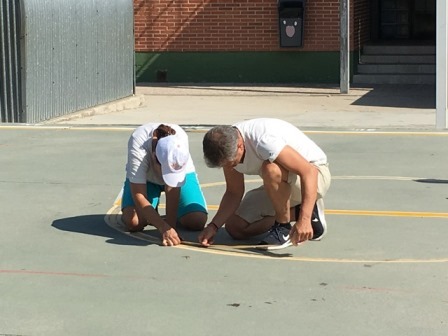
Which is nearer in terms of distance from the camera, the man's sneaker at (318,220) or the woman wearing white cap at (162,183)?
the woman wearing white cap at (162,183)

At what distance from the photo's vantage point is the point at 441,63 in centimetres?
1428

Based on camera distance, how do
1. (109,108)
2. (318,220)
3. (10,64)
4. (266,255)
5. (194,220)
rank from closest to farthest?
(266,255), (318,220), (194,220), (10,64), (109,108)

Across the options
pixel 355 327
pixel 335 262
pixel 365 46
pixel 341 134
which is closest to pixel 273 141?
pixel 335 262

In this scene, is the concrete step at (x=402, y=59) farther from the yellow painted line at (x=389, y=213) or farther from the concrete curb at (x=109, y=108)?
the yellow painted line at (x=389, y=213)

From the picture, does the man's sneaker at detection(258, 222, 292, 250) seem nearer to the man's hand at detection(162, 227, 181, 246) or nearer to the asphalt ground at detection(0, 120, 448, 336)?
the asphalt ground at detection(0, 120, 448, 336)

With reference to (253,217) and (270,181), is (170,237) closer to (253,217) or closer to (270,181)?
(253,217)

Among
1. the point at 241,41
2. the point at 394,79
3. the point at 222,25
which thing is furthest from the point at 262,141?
the point at 222,25

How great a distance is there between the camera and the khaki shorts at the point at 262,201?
303 inches

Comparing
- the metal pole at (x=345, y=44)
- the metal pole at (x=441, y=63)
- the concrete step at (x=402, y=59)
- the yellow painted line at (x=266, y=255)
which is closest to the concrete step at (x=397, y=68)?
the concrete step at (x=402, y=59)

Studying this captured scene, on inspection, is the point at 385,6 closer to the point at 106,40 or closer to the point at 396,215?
the point at 106,40

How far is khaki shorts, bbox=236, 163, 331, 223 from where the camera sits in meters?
7.69

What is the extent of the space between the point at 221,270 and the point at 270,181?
0.70 metres

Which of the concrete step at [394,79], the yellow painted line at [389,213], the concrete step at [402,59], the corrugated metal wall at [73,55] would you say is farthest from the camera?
the concrete step at [402,59]

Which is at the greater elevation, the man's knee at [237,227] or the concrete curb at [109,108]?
the concrete curb at [109,108]
